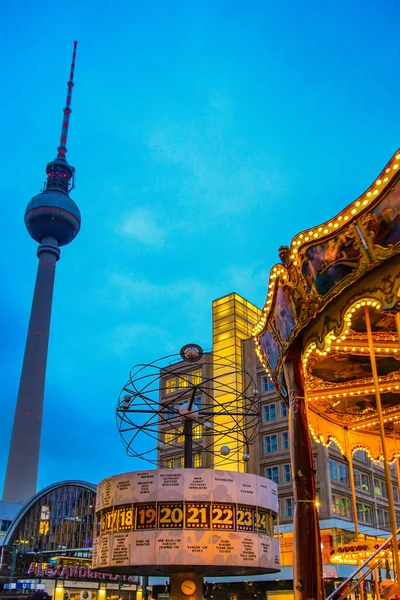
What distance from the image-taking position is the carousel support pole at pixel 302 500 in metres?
11.3

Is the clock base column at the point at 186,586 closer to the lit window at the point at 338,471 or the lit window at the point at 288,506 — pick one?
the lit window at the point at 338,471

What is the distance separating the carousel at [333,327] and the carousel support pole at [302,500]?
20mm

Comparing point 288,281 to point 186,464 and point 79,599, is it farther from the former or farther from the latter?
point 79,599

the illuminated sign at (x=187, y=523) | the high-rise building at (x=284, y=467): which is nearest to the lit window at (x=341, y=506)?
the high-rise building at (x=284, y=467)

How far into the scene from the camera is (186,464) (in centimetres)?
2077

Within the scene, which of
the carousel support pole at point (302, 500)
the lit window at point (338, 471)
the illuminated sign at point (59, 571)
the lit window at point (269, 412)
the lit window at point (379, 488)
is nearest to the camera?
the carousel support pole at point (302, 500)

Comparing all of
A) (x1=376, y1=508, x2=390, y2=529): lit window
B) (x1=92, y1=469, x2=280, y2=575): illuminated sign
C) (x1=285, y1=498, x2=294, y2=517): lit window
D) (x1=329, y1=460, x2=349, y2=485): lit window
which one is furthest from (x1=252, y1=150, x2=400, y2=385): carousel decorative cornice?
(x1=376, y1=508, x2=390, y2=529): lit window

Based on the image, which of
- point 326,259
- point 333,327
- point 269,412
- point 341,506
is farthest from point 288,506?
point 326,259

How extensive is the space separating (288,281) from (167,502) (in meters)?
9.86

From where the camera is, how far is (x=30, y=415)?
107 m

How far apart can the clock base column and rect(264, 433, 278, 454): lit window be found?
29661 mm

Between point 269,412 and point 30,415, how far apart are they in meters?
68.5

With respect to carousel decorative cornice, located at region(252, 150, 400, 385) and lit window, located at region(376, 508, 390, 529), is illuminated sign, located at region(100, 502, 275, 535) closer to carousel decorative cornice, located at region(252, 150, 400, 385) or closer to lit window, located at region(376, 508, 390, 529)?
carousel decorative cornice, located at region(252, 150, 400, 385)

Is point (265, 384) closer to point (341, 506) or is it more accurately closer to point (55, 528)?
point (341, 506)
